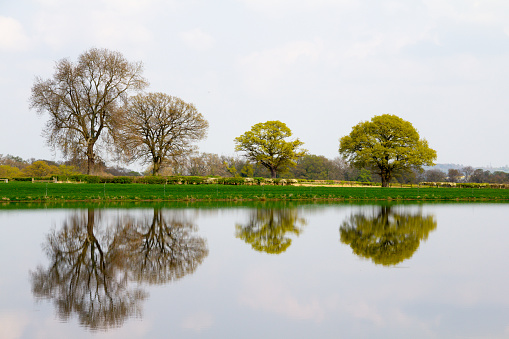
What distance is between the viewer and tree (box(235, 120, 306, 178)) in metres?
68.1

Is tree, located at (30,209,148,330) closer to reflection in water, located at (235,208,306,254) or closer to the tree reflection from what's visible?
the tree reflection

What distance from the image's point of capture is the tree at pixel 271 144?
68.1 metres

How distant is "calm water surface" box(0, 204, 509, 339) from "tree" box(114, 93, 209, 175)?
38.9 metres

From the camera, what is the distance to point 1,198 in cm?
3027

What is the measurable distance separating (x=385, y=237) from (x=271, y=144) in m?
54.7

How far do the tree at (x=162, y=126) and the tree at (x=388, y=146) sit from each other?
74.7 ft

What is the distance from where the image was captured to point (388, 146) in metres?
60.9

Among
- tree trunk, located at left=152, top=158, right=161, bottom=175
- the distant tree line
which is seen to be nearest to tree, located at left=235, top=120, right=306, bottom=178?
the distant tree line

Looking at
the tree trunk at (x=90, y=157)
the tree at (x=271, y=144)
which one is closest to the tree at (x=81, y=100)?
the tree trunk at (x=90, y=157)

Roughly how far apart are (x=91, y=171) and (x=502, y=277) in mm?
43284

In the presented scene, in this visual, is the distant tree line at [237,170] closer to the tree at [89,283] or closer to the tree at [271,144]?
the tree at [271,144]

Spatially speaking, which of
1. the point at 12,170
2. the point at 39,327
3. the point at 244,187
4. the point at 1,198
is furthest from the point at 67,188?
the point at 12,170

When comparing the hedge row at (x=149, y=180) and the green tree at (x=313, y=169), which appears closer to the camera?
the hedge row at (x=149, y=180)

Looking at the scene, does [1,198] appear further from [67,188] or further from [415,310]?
[415,310]
